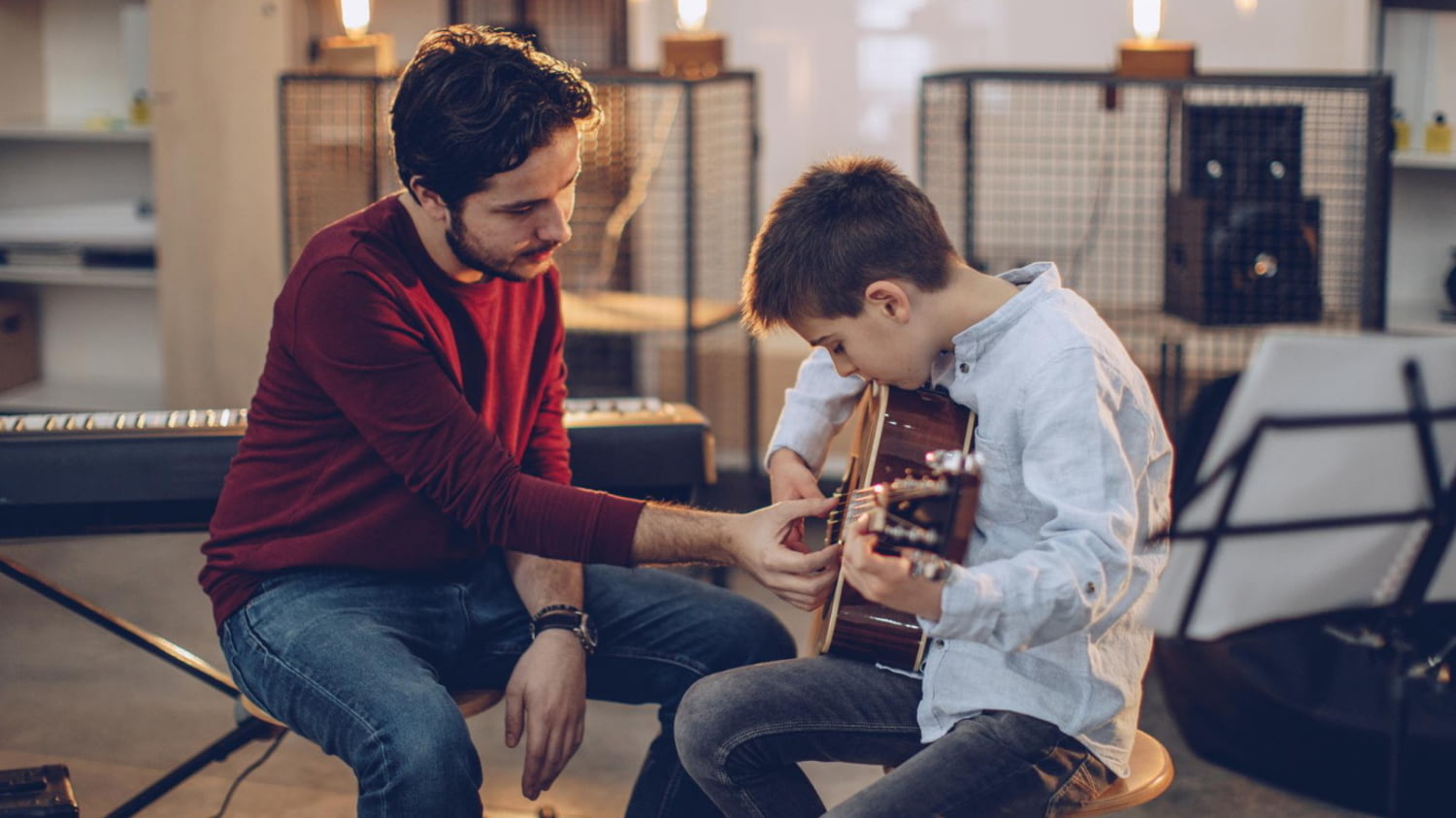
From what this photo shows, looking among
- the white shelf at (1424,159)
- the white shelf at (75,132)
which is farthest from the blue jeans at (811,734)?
the white shelf at (75,132)

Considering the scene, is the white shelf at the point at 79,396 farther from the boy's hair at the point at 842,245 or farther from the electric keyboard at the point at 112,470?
the boy's hair at the point at 842,245

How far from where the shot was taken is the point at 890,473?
5.14ft

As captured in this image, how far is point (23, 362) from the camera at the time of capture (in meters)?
4.85

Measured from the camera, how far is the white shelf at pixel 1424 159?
3.52m

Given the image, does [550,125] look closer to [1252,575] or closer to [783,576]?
[783,576]

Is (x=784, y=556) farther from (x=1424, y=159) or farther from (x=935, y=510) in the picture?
(x=1424, y=159)

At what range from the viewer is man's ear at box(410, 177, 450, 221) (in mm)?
1736

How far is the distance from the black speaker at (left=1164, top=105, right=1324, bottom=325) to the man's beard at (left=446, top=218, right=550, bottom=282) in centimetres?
162

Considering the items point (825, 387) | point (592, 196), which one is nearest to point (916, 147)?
point (592, 196)

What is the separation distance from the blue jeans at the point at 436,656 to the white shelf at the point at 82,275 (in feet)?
9.68

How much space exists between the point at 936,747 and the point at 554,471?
2.39 ft

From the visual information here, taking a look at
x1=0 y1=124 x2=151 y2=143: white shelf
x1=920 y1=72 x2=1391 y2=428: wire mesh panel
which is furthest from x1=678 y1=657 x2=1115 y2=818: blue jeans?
x1=0 y1=124 x2=151 y2=143: white shelf

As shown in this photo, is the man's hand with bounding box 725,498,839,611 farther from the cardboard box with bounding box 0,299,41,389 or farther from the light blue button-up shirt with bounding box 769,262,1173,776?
the cardboard box with bounding box 0,299,41,389

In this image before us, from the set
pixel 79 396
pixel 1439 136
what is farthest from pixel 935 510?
pixel 79 396
